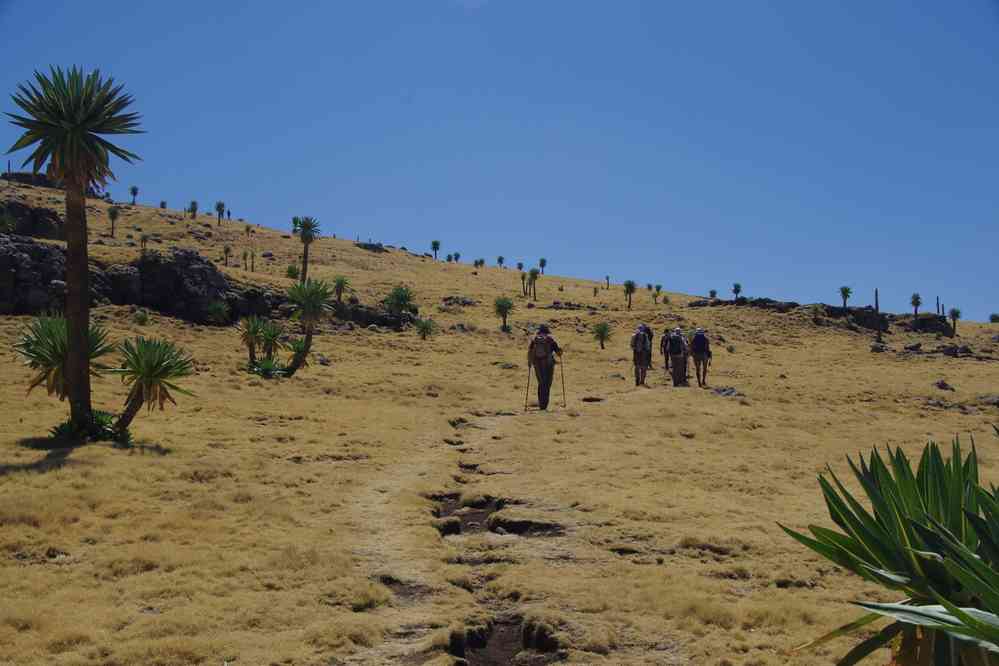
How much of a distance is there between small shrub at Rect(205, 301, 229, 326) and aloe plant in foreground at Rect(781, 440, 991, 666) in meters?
47.4

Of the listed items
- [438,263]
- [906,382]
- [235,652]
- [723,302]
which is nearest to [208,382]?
[235,652]

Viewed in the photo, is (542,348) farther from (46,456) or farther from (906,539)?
(906,539)

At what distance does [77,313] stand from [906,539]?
66.6 feet

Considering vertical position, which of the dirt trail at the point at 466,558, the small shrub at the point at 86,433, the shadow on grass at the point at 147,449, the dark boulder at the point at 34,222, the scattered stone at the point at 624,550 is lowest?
the dirt trail at the point at 466,558

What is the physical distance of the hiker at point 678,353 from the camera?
33037 mm

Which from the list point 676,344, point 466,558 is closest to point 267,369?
point 676,344

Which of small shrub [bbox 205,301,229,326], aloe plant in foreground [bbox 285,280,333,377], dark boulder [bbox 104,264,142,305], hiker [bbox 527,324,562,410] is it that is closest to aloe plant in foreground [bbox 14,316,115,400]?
hiker [bbox 527,324,562,410]

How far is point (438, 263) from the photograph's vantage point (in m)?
125

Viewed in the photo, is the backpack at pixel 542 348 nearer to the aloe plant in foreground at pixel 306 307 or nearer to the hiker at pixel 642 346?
the hiker at pixel 642 346

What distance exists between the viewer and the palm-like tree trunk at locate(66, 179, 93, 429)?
63.3 ft

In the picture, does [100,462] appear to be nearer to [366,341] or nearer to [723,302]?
[366,341]

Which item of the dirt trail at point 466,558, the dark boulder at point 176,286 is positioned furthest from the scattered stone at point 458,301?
the dirt trail at point 466,558

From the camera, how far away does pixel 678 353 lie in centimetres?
3312

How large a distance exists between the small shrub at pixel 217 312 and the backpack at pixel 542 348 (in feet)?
95.6
